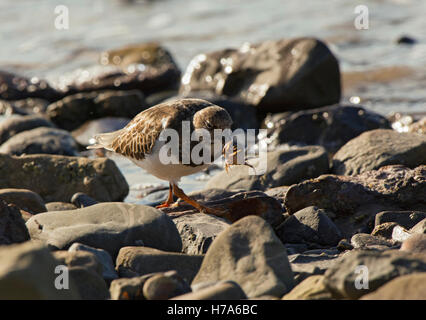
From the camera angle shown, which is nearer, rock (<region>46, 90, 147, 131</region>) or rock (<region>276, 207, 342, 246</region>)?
rock (<region>276, 207, 342, 246</region>)

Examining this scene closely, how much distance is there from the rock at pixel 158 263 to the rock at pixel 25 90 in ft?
28.9

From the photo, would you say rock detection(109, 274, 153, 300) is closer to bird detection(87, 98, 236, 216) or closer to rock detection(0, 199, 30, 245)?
rock detection(0, 199, 30, 245)

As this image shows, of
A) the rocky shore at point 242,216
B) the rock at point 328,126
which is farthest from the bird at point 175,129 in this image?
the rock at point 328,126

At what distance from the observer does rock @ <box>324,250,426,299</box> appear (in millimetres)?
3824

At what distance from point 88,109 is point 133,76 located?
231 centimetres

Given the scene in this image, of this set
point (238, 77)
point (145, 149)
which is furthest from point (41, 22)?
point (145, 149)

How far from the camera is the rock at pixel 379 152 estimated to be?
6840 mm

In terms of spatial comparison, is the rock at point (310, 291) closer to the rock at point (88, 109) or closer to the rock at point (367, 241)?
the rock at point (367, 241)

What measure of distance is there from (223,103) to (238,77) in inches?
58.9

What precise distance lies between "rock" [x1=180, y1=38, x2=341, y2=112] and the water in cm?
110

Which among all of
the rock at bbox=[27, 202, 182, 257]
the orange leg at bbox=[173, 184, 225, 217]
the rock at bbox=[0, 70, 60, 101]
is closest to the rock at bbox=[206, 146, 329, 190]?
the orange leg at bbox=[173, 184, 225, 217]

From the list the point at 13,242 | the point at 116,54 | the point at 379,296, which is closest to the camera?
the point at 379,296

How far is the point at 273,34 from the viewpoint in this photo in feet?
54.5

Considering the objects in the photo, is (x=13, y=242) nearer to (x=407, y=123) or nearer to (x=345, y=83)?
(x=407, y=123)
